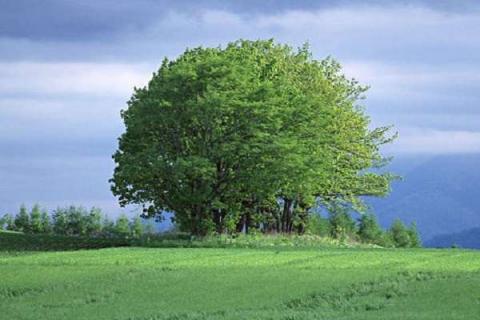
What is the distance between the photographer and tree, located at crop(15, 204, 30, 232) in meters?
80.8

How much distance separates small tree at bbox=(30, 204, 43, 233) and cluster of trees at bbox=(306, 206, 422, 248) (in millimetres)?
23739

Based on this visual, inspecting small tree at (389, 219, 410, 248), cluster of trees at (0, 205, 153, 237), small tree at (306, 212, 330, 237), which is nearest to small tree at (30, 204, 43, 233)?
cluster of trees at (0, 205, 153, 237)

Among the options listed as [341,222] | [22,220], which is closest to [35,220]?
[22,220]

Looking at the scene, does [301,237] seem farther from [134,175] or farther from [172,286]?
[172,286]

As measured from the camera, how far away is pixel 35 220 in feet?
266

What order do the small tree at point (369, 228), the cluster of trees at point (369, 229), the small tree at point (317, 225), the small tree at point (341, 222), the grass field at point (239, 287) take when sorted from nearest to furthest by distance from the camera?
the grass field at point (239, 287)
the small tree at point (317, 225)
the small tree at point (341, 222)
the cluster of trees at point (369, 229)
the small tree at point (369, 228)

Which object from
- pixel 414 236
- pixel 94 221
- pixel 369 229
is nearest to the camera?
pixel 94 221

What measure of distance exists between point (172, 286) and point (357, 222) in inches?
2873

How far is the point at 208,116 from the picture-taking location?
53.0 m

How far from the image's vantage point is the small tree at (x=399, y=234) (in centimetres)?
9638

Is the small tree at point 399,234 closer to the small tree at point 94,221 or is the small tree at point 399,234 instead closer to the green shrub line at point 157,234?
the green shrub line at point 157,234

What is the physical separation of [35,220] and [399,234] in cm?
3940

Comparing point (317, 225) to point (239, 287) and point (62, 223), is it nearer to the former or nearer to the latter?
point (62, 223)

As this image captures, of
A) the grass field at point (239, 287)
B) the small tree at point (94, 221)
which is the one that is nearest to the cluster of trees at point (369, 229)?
the small tree at point (94, 221)
